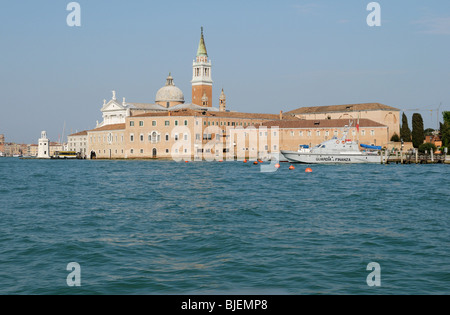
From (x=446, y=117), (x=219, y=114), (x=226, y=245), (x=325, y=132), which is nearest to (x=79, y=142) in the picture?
(x=219, y=114)

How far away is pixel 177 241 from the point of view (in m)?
10.8

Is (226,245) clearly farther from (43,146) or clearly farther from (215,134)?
(43,146)

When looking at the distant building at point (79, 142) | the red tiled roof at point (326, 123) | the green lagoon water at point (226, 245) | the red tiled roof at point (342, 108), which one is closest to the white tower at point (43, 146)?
the distant building at point (79, 142)

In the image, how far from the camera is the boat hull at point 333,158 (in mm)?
48469

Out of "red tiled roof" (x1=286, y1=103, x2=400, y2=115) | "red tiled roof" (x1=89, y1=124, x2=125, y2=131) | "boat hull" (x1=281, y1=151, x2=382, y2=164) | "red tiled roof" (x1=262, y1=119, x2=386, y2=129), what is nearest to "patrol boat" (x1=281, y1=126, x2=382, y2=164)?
"boat hull" (x1=281, y1=151, x2=382, y2=164)

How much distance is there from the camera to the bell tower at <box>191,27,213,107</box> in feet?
308

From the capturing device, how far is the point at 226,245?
34.2ft

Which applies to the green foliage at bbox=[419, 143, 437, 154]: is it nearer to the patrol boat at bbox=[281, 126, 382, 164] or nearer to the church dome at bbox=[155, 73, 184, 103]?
the patrol boat at bbox=[281, 126, 382, 164]

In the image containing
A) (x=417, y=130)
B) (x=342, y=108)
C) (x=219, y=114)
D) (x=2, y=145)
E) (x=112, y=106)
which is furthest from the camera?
(x=2, y=145)

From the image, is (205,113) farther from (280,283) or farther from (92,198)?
(280,283)

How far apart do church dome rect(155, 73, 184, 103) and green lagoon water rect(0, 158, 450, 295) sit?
74440mm

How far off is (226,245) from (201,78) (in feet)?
280
